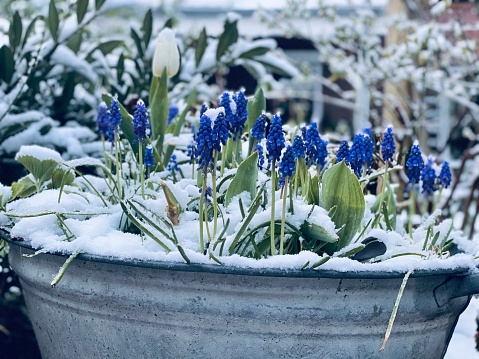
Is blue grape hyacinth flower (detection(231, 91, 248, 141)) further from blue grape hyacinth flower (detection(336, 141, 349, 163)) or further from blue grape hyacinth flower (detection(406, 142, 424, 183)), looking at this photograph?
blue grape hyacinth flower (detection(406, 142, 424, 183))

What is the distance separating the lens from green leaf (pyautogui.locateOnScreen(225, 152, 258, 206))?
39.8 inches

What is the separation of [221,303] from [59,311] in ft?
1.02

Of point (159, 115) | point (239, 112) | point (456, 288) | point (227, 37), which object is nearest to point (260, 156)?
point (239, 112)

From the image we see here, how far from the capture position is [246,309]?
894 millimetres

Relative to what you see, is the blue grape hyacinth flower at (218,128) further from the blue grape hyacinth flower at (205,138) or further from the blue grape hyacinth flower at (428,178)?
the blue grape hyacinth flower at (428,178)

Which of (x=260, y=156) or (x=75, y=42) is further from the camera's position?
(x=75, y=42)

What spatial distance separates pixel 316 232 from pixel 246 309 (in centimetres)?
16

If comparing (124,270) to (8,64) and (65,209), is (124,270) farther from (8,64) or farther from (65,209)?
(8,64)

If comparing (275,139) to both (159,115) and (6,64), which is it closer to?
(159,115)

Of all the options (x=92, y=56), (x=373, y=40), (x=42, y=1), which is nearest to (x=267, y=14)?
(x=373, y=40)

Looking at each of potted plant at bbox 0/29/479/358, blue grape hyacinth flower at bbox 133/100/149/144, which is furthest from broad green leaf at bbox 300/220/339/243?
blue grape hyacinth flower at bbox 133/100/149/144

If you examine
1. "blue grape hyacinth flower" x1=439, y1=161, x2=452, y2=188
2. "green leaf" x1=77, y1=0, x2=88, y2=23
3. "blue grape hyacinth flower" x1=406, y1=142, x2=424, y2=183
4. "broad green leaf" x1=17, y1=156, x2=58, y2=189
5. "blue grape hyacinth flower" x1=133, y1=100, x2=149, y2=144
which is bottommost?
"broad green leaf" x1=17, y1=156, x2=58, y2=189

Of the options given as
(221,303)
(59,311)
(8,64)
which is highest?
(8,64)

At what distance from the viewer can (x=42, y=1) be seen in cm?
492
